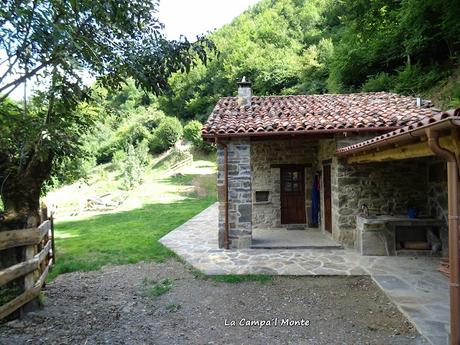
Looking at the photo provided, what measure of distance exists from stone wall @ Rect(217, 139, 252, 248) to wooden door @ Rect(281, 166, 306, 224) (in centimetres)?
285

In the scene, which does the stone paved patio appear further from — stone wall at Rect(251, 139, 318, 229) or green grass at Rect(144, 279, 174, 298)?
stone wall at Rect(251, 139, 318, 229)

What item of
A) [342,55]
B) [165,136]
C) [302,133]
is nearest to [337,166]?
[302,133]

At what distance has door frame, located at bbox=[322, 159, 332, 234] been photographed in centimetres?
875

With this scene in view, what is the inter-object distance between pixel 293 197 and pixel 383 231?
12.0 feet

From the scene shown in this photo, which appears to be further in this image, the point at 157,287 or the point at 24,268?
the point at 157,287

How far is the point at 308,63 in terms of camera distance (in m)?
23.2

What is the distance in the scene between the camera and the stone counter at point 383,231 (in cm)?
668

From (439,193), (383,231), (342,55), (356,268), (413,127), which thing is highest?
(342,55)

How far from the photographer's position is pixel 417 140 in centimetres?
363

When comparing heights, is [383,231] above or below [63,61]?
below

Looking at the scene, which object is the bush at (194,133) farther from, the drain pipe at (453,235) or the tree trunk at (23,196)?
the drain pipe at (453,235)

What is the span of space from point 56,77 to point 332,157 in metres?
6.35

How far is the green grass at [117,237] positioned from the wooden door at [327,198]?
4.40 m

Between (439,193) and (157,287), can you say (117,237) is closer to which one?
(157,287)
